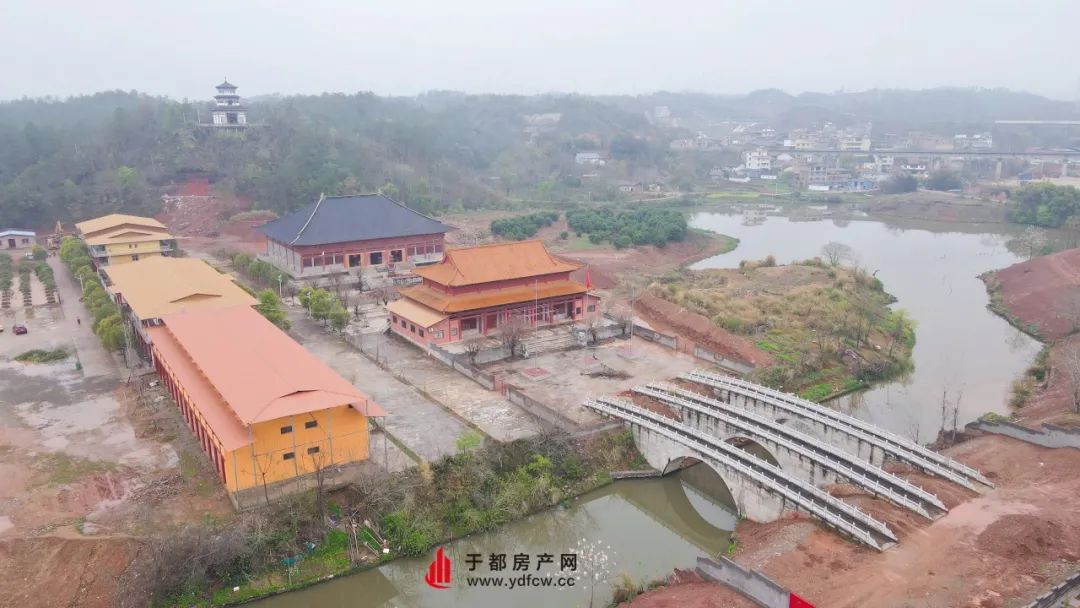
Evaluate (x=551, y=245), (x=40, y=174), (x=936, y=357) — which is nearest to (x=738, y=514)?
(x=936, y=357)

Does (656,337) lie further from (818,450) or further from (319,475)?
(319,475)

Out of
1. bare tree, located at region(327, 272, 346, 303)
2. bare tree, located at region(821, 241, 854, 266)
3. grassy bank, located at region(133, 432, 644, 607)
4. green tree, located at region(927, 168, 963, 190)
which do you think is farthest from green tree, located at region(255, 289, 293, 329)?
green tree, located at region(927, 168, 963, 190)

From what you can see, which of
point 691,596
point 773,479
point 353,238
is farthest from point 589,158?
point 691,596

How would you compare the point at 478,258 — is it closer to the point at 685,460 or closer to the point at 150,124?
the point at 685,460

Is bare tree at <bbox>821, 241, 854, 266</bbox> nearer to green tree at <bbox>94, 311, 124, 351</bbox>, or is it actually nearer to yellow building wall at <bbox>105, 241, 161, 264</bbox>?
green tree at <bbox>94, 311, 124, 351</bbox>

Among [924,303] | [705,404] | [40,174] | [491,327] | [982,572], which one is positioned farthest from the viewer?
[40,174]
